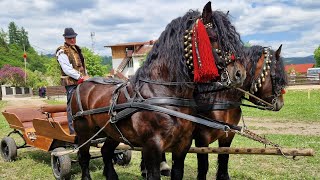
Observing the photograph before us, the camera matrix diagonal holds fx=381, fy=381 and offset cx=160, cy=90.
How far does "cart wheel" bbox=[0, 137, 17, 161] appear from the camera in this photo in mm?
7926

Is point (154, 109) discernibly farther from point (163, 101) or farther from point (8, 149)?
point (8, 149)

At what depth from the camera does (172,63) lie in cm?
395

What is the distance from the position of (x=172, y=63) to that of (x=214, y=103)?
1.18 metres

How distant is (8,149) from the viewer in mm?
8016

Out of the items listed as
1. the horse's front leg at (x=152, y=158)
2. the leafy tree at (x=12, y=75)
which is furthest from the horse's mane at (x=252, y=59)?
the leafy tree at (x=12, y=75)

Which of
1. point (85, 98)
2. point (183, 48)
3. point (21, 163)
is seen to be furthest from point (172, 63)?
point (21, 163)

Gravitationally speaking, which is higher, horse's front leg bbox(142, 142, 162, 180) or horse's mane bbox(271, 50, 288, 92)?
horse's mane bbox(271, 50, 288, 92)

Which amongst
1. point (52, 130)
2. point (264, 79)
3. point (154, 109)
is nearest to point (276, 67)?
point (264, 79)

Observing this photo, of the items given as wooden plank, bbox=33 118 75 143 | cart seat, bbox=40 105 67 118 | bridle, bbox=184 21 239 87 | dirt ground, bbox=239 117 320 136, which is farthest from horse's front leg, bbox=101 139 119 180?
dirt ground, bbox=239 117 320 136

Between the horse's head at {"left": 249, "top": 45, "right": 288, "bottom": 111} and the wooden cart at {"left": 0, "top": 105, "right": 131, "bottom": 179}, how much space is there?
98.6 inches

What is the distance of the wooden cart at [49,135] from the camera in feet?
20.4

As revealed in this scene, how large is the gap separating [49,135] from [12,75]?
168 feet

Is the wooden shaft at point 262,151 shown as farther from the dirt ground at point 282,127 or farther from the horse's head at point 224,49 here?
the dirt ground at point 282,127

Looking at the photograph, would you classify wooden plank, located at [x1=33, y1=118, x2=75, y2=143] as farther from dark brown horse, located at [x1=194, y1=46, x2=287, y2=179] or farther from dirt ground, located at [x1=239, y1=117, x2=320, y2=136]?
dirt ground, located at [x1=239, y1=117, x2=320, y2=136]
